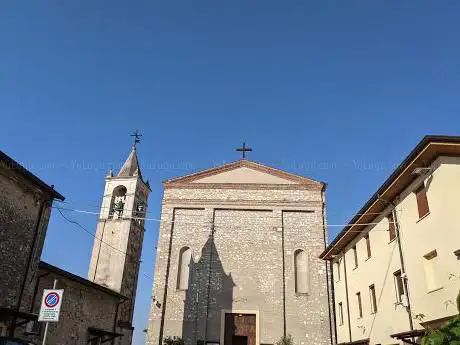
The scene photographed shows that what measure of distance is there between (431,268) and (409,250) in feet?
3.85

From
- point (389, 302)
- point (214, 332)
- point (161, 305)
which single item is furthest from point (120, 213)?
point (389, 302)

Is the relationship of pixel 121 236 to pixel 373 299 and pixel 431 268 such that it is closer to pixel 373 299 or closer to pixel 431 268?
pixel 373 299

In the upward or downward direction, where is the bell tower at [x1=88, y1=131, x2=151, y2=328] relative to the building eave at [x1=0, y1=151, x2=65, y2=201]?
upward

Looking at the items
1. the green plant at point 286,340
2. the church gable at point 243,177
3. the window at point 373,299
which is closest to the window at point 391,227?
the window at point 373,299

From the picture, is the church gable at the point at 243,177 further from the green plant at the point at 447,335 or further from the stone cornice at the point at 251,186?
the green plant at the point at 447,335

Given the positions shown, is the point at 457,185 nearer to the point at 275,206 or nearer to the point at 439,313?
the point at 439,313

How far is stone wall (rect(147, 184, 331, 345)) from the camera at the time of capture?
21.6m

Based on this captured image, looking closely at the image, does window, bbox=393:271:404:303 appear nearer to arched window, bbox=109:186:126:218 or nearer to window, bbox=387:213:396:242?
window, bbox=387:213:396:242

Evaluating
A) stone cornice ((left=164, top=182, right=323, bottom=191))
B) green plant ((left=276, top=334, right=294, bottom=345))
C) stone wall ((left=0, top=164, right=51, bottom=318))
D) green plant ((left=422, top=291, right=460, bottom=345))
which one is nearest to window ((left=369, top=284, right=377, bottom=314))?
green plant ((left=276, top=334, right=294, bottom=345))

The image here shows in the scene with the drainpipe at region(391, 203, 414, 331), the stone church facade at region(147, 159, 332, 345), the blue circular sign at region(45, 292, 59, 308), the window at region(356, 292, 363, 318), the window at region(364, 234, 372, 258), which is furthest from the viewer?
the stone church facade at region(147, 159, 332, 345)

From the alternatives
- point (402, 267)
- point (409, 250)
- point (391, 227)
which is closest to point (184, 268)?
point (391, 227)

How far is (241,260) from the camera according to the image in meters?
23.2

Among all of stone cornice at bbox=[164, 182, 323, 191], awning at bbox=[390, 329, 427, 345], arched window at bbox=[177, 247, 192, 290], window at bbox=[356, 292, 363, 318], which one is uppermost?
stone cornice at bbox=[164, 182, 323, 191]

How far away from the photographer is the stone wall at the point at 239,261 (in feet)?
70.8
